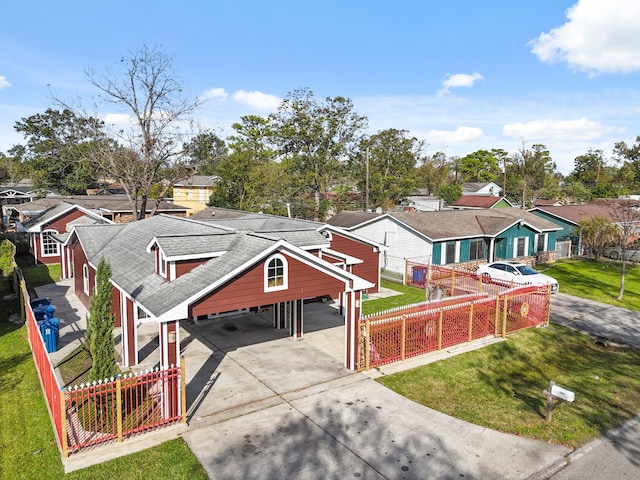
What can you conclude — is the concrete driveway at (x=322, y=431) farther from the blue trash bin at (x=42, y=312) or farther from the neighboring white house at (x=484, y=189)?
the neighboring white house at (x=484, y=189)

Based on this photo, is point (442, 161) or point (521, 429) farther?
point (442, 161)

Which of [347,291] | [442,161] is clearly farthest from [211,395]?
[442,161]

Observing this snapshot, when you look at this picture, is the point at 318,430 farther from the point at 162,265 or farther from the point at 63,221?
the point at 63,221

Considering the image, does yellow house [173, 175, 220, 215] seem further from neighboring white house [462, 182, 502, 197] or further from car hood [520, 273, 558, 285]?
car hood [520, 273, 558, 285]

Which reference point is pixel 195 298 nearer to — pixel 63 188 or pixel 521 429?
pixel 521 429

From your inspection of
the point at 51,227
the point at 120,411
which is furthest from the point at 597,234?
the point at 51,227

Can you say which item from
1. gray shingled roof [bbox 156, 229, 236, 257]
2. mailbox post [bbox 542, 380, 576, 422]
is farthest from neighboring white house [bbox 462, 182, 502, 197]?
mailbox post [bbox 542, 380, 576, 422]
